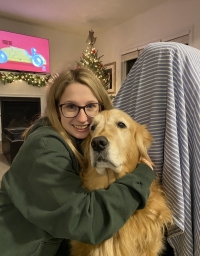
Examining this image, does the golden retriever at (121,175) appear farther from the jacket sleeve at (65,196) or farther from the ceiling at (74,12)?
the ceiling at (74,12)

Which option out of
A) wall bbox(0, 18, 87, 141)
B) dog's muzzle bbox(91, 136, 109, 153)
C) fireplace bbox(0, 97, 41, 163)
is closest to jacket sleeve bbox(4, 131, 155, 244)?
dog's muzzle bbox(91, 136, 109, 153)

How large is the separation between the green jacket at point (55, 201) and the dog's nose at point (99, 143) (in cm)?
11

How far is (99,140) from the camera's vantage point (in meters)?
0.81

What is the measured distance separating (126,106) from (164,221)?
52 cm

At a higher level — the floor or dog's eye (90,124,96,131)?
dog's eye (90,124,96,131)

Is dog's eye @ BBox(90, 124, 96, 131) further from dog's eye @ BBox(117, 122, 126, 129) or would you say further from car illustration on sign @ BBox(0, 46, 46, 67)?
car illustration on sign @ BBox(0, 46, 46, 67)

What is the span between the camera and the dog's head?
0.82 metres

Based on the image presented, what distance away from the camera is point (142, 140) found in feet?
3.00

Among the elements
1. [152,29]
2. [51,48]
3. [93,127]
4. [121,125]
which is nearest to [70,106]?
[93,127]

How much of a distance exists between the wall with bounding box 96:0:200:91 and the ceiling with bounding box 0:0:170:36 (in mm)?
161

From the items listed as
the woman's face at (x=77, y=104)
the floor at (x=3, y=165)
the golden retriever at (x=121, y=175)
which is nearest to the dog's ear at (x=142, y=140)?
the golden retriever at (x=121, y=175)

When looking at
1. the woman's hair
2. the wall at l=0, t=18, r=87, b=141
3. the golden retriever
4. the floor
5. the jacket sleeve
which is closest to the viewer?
the jacket sleeve

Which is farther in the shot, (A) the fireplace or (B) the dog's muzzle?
(A) the fireplace

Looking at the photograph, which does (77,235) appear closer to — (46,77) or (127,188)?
(127,188)
